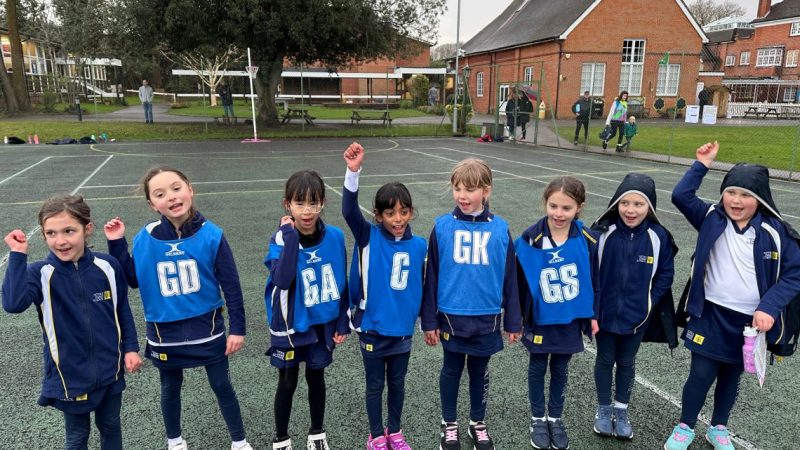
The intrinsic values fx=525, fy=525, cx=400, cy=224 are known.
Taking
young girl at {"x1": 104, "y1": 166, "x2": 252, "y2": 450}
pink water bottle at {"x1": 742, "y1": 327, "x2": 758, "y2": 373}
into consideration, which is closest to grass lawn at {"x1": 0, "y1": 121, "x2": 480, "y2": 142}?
young girl at {"x1": 104, "y1": 166, "x2": 252, "y2": 450}

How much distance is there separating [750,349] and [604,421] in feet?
3.03

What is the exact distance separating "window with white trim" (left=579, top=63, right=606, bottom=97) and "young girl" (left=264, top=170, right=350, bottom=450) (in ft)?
112

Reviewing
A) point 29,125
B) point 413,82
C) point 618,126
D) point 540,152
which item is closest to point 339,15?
point 540,152

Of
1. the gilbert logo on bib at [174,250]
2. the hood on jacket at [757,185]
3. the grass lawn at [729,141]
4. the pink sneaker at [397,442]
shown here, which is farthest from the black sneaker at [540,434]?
the grass lawn at [729,141]

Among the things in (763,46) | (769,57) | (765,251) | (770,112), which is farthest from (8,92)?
(763,46)

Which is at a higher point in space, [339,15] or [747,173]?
[339,15]

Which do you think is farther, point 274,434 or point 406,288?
point 274,434

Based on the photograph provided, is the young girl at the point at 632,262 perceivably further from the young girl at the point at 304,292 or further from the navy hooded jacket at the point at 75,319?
the navy hooded jacket at the point at 75,319

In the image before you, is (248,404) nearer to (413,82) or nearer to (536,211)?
(536,211)

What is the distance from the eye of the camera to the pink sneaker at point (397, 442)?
298cm

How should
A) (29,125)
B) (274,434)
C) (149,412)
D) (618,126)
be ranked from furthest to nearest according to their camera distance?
Answer: (29,125)
(618,126)
(149,412)
(274,434)

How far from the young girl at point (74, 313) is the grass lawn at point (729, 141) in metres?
15.9

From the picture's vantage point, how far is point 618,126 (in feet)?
Result: 58.8

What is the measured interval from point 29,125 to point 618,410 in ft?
95.3
